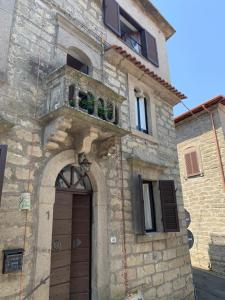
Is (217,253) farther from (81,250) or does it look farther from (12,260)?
(12,260)

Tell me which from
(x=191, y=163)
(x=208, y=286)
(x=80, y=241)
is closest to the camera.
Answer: (x=80, y=241)

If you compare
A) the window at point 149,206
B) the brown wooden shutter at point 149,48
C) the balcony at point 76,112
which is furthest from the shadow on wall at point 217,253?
the balcony at point 76,112

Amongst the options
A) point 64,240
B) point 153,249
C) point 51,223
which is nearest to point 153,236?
point 153,249

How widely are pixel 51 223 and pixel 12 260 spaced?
731mm

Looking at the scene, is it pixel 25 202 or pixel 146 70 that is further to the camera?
pixel 146 70

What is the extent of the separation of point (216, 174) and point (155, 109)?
4.87m

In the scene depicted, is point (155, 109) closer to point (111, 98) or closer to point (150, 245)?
point (111, 98)

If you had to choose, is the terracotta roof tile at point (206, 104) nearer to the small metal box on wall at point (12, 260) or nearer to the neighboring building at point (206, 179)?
the neighboring building at point (206, 179)

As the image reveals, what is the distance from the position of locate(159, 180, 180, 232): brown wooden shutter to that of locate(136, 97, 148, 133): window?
5.00 ft

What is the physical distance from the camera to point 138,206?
502cm

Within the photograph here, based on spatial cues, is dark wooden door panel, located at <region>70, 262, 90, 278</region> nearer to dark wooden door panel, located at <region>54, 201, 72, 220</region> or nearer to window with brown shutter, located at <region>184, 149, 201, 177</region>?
dark wooden door panel, located at <region>54, 201, 72, 220</region>

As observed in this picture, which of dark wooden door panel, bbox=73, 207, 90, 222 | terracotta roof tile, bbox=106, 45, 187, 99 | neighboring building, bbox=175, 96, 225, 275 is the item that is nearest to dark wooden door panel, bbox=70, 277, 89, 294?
dark wooden door panel, bbox=73, 207, 90, 222

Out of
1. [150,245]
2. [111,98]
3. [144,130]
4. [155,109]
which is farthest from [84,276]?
[155,109]

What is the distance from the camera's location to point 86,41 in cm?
541
